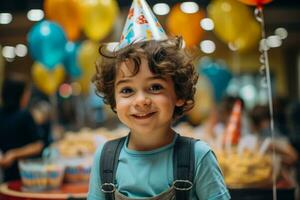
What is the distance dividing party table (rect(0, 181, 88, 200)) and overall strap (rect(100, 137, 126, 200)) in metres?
1.01

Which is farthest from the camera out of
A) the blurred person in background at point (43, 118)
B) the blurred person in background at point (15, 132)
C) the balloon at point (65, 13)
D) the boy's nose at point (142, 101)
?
the blurred person in background at point (43, 118)

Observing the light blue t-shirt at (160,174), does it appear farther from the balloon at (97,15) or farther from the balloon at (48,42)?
the balloon at (97,15)

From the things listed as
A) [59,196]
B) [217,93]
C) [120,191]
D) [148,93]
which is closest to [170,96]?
[148,93]

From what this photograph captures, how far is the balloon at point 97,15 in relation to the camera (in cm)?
444

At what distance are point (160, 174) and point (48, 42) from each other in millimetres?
2887

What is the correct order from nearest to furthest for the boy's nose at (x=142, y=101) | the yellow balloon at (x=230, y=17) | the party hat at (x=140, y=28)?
the boy's nose at (x=142, y=101) → the party hat at (x=140, y=28) → the yellow balloon at (x=230, y=17)

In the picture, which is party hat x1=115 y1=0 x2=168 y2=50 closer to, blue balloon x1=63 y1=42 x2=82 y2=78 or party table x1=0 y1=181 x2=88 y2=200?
party table x1=0 y1=181 x2=88 y2=200

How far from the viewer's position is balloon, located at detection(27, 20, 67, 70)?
13.9 feet

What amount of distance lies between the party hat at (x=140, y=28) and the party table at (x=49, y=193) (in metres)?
1.22

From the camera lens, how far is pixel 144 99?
1.55 m

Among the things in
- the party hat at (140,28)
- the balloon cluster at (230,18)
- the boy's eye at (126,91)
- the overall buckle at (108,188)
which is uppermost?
the balloon cluster at (230,18)

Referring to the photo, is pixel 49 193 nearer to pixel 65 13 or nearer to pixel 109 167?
pixel 109 167

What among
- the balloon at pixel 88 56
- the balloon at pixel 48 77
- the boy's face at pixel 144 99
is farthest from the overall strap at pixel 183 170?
the balloon at pixel 48 77

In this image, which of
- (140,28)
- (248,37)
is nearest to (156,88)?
(140,28)
